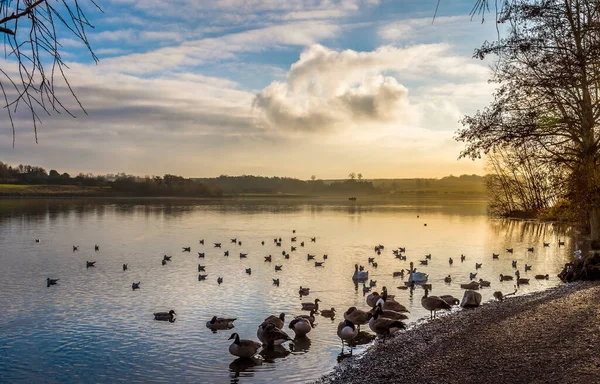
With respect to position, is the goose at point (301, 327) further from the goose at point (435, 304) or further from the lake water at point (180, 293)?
the goose at point (435, 304)

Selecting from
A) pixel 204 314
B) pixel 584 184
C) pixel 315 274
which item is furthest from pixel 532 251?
pixel 204 314

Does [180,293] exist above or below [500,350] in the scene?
below

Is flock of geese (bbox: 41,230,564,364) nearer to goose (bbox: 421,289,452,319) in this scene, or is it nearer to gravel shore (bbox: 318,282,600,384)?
goose (bbox: 421,289,452,319)

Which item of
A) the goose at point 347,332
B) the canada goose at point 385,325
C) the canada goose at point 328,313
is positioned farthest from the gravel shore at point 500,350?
the canada goose at point 328,313

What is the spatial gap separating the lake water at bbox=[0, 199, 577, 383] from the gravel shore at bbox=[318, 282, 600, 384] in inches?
85.3

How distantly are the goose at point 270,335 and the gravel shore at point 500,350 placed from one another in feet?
8.45

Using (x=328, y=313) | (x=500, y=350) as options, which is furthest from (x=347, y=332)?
(x=500, y=350)

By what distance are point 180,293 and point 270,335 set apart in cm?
952

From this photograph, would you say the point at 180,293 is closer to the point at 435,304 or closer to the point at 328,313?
the point at 328,313

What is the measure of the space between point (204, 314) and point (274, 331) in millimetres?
5172

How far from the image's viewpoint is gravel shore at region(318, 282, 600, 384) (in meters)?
9.38

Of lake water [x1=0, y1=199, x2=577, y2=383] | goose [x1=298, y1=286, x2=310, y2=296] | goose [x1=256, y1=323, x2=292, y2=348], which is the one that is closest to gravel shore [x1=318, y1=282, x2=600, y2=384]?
lake water [x1=0, y1=199, x2=577, y2=383]

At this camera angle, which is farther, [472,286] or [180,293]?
[472,286]

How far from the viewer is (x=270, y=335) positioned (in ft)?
51.4
